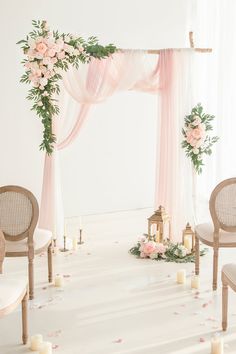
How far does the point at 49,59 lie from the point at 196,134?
1880 mm

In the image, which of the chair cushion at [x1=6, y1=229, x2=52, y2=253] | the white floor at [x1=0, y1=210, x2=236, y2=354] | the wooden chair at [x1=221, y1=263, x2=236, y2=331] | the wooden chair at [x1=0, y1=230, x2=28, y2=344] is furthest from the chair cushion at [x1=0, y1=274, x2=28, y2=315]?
the wooden chair at [x1=221, y1=263, x2=236, y2=331]

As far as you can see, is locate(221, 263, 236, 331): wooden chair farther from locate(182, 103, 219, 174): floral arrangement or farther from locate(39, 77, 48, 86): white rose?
locate(39, 77, 48, 86): white rose

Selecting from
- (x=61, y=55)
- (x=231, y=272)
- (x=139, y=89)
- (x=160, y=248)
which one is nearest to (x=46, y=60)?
(x=61, y=55)

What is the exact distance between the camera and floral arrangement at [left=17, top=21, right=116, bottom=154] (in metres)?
5.05

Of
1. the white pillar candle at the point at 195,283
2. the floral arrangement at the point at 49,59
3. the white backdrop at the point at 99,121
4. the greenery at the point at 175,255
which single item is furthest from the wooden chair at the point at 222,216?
the white backdrop at the point at 99,121

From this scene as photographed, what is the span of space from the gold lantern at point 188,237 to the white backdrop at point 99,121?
2561mm

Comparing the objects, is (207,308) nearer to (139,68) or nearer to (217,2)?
(139,68)

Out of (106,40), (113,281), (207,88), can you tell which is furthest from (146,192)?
(113,281)

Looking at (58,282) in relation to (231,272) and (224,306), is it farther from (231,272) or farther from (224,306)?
(231,272)

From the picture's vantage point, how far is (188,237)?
234 inches

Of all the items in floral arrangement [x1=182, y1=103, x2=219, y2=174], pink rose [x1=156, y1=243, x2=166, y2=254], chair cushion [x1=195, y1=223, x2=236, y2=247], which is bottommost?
pink rose [x1=156, y1=243, x2=166, y2=254]

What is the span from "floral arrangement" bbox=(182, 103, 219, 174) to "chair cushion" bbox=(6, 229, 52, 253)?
6.64ft

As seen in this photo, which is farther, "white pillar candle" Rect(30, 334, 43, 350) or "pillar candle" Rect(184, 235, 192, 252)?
"pillar candle" Rect(184, 235, 192, 252)

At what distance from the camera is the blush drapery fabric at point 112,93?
232 inches
